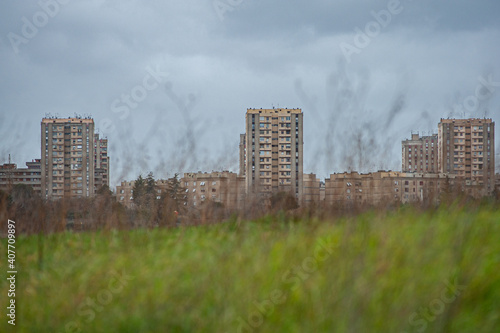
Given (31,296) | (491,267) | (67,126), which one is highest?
(67,126)

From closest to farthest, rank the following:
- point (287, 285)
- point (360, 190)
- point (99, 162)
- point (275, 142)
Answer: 1. point (287, 285)
2. point (360, 190)
3. point (275, 142)
4. point (99, 162)

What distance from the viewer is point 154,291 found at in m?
3.81

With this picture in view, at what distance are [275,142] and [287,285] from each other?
57624 millimetres

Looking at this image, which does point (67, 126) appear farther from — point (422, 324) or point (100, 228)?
point (422, 324)

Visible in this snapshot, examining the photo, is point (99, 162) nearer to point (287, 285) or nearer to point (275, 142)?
point (275, 142)

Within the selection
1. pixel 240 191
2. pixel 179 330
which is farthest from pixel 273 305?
pixel 240 191

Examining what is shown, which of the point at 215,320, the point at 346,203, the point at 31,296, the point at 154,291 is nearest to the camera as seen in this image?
the point at 215,320

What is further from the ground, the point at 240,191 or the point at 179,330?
→ the point at 240,191

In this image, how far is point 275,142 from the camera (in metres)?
61.0

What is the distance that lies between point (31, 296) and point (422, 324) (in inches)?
122

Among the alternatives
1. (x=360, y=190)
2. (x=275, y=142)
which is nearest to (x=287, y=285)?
(x=360, y=190)

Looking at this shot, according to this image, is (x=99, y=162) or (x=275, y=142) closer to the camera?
(x=275, y=142)

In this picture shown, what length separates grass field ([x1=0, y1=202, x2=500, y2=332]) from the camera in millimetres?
3057

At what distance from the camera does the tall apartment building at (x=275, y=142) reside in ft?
192
